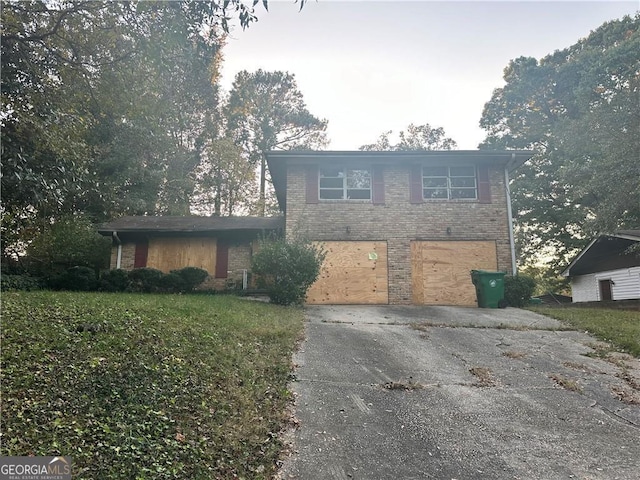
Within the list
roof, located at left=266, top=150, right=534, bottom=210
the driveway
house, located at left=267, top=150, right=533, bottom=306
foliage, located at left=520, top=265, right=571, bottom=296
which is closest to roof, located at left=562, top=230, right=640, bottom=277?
foliage, located at left=520, top=265, right=571, bottom=296

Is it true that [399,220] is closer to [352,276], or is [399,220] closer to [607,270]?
[352,276]

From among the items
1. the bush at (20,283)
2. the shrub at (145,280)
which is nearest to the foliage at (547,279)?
the shrub at (145,280)

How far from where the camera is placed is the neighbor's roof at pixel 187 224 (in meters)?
16.0

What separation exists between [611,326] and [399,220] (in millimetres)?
6618

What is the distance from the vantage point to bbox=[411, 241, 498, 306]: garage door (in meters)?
13.3

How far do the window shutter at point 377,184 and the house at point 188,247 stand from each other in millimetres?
4308

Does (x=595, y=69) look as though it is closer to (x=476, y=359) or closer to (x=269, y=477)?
(x=476, y=359)

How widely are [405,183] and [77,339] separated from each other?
37.2 ft

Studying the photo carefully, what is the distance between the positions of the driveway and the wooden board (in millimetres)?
9575

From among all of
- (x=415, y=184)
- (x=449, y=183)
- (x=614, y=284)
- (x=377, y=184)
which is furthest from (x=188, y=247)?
(x=614, y=284)

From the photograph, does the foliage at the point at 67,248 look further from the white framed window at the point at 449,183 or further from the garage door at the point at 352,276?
the white framed window at the point at 449,183

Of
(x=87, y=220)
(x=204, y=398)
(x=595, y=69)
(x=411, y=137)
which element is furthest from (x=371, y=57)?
(x=411, y=137)

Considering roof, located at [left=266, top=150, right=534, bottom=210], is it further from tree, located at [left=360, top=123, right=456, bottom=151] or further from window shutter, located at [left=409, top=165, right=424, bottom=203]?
tree, located at [left=360, top=123, right=456, bottom=151]

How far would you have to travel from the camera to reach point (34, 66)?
6250 mm
